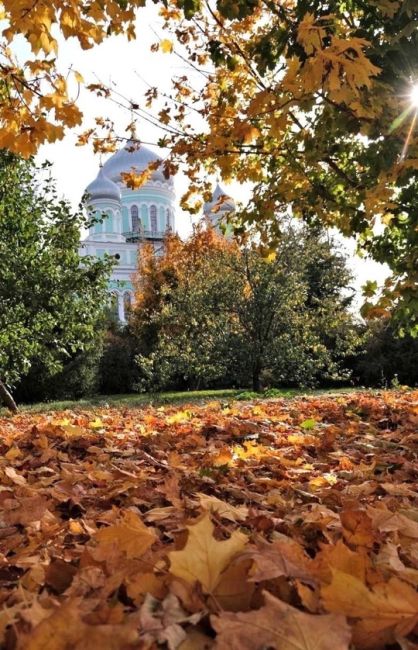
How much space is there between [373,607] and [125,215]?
5249cm

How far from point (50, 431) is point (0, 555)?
6.47 ft

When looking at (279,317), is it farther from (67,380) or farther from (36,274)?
(67,380)

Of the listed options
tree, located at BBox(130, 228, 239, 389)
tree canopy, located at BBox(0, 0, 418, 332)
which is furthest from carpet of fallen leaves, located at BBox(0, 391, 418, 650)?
tree, located at BBox(130, 228, 239, 389)

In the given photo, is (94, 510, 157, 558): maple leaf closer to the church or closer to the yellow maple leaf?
the yellow maple leaf

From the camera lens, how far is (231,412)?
4.63m

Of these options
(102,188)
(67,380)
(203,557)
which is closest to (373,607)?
(203,557)

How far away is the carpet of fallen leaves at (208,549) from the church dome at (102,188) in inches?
1823

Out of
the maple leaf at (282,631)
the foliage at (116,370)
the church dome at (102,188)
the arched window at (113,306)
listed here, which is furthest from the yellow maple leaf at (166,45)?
the church dome at (102,188)

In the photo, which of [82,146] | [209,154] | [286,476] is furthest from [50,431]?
[82,146]

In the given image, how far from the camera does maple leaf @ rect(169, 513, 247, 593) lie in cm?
89

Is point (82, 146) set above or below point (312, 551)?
above

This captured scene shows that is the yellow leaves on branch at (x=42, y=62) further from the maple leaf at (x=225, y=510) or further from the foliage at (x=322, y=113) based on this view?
the maple leaf at (x=225, y=510)

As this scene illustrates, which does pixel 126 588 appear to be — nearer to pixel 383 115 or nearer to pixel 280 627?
pixel 280 627

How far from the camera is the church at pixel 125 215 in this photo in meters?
47.3
